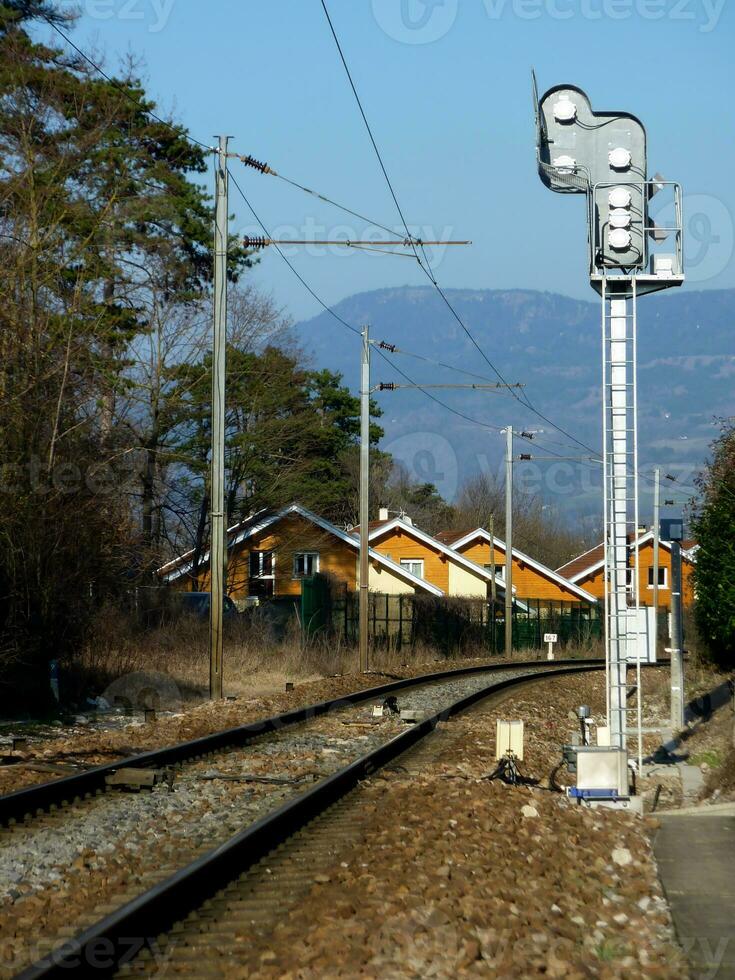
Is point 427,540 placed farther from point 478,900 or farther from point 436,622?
point 478,900

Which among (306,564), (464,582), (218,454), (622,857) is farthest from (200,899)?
(464,582)

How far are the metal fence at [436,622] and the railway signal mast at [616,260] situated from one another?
1002 inches

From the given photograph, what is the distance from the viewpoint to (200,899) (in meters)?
6.61

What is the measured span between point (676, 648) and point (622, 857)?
13.8 m

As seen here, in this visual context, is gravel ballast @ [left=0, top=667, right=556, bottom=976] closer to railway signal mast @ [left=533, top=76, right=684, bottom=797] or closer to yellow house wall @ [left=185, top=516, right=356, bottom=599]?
railway signal mast @ [left=533, top=76, right=684, bottom=797]

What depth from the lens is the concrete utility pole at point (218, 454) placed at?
20781 mm

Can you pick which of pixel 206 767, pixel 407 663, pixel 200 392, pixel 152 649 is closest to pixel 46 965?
pixel 206 767

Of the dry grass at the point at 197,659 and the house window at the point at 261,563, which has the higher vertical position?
the house window at the point at 261,563

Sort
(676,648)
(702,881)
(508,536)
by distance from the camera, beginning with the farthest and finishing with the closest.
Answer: (508,536) < (676,648) < (702,881)

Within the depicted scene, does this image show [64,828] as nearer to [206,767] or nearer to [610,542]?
[206,767]

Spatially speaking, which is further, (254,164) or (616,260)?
(254,164)

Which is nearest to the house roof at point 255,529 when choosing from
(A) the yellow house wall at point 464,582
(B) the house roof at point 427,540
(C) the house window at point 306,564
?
(C) the house window at point 306,564

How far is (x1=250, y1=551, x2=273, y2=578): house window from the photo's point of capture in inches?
1825

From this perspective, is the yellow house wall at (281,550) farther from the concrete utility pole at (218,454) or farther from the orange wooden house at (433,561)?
the concrete utility pole at (218,454)
